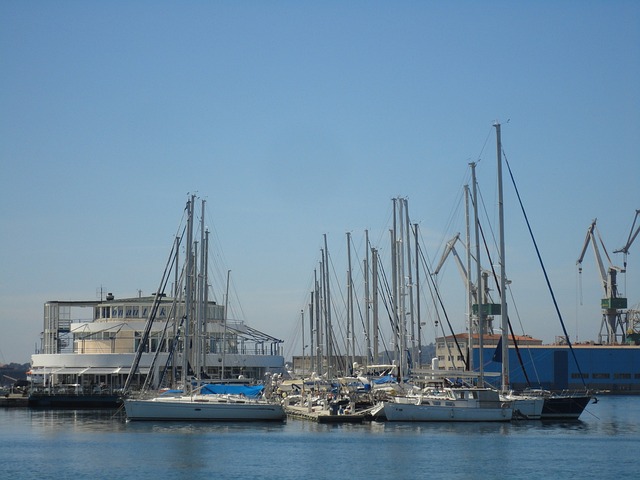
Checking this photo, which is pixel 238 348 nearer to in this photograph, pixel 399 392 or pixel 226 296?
pixel 226 296

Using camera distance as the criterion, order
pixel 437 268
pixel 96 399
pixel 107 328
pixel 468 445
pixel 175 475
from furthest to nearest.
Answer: pixel 437 268
pixel 107 328
pixel 96 399
pixel 468 445
pixel 175 475

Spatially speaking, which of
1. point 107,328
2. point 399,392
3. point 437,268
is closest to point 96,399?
point 107,328

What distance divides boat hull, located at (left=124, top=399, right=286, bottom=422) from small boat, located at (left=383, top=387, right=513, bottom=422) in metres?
7.32

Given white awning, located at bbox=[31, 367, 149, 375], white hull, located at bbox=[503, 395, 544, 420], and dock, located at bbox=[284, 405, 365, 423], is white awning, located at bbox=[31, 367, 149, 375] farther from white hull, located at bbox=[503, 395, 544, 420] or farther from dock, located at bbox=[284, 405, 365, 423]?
white hull, located at bbox=[503, 395, 544, 420]

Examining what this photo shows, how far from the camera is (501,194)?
199 ft

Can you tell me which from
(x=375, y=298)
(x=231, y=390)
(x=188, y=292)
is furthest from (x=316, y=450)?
(x=375, y=298)

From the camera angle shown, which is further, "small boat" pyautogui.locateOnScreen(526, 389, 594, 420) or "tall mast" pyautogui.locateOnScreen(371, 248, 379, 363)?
"tall mast" pyautogui.locateOnScreen(371, 248, 379, 363)

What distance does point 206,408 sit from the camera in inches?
2331

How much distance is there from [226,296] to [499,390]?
33.1 metres

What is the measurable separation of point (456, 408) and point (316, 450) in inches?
532

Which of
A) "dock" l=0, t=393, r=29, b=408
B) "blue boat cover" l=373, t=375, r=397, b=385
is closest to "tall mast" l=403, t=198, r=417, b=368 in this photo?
"blue boat cover" l=373, t=375, r=397, b=385

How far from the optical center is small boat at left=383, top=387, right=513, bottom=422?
5838cm

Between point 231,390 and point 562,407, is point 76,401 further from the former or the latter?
point 562,407

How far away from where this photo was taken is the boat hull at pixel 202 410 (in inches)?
2333
